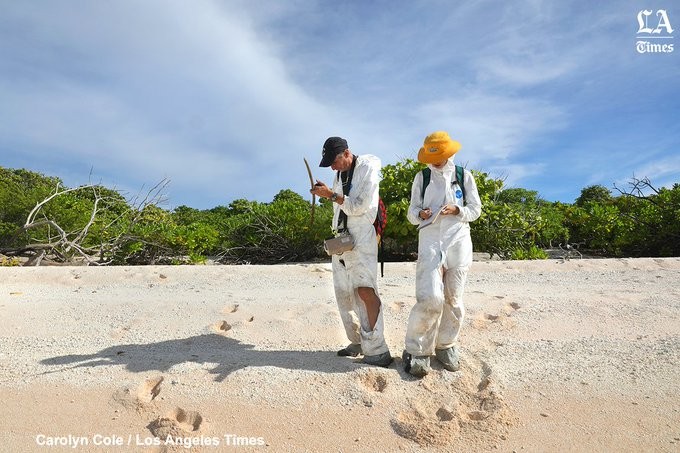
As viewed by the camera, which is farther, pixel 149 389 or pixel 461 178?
pixel 461 178

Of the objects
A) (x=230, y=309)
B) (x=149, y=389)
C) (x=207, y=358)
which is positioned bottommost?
(x=149, y=389)

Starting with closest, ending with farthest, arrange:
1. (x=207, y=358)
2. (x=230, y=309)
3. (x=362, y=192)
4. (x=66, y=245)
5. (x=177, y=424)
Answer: (x=177, y=424) < (x=362, y=192) < (x=207, y=358) < (x=230, y=309) < (x=66, y=245)

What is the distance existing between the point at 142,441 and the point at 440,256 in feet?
7.29

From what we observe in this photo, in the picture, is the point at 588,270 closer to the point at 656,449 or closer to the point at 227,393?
the point at 656,449

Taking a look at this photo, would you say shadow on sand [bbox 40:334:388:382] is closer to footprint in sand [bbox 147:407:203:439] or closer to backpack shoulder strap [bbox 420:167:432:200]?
footprint in sand [bbox 147:407:203:439]

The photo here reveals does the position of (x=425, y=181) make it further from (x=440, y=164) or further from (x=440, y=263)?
(x=440, y=263)

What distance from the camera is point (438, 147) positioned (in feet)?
12.0

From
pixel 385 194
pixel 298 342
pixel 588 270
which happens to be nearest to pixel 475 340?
pixel 298 342

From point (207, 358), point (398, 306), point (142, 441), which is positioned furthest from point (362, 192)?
point (398, 306)

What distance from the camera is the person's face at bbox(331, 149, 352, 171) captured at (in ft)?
12.5

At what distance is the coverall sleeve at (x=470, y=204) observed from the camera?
3676 mm

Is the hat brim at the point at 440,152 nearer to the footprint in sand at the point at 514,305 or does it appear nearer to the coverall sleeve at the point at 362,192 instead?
the coverall sleeve at the point at 362,192

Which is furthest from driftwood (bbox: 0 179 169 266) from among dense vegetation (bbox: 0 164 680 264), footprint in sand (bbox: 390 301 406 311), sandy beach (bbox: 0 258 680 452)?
footprint in sand (bbox: 390 301 406 311)

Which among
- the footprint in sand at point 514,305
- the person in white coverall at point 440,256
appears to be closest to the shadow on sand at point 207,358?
the person in white coverall at point 440,256
